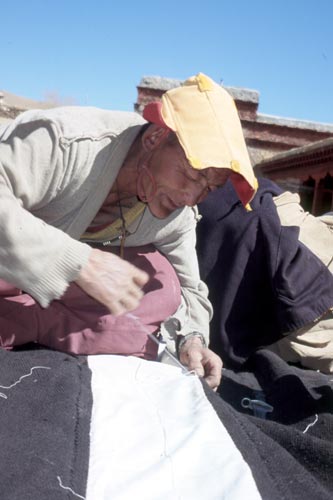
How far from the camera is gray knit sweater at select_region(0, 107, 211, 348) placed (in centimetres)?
164

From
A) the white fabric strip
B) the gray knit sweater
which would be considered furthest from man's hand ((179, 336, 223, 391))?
the gray knit sweater

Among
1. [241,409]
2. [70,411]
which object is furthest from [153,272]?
[70,411]

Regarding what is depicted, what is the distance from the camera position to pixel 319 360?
2.77m

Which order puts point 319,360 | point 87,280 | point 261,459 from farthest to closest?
point 319,360 → point 87,280 → point 261,459

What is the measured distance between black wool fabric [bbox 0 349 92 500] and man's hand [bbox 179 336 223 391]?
0.44m

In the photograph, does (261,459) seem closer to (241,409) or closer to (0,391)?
(0,391)

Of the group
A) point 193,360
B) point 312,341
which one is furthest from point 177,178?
point 312,341

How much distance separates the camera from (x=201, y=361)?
216cm

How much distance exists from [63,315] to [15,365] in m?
0.40

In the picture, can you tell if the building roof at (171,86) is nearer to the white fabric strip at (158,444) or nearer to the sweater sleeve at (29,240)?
the sweater sleeve at (29,240)

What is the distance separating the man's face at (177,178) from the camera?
5.99 feet

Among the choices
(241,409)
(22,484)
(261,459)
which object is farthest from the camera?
(241,409)

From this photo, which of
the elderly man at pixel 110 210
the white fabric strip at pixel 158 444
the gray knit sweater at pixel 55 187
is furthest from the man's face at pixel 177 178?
the white fabric strip at pixel 158 444

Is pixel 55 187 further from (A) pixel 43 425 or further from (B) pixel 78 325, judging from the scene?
Result: (A) pixel 43 425
